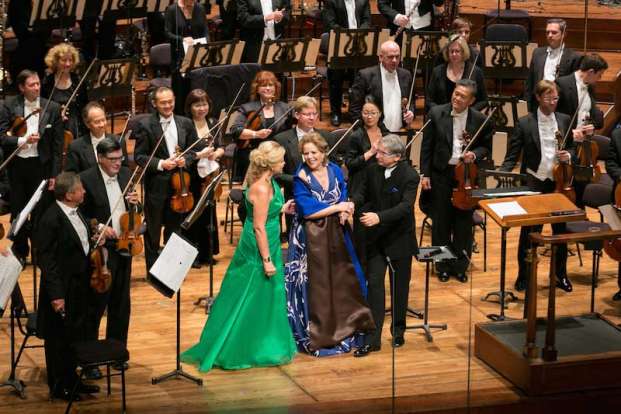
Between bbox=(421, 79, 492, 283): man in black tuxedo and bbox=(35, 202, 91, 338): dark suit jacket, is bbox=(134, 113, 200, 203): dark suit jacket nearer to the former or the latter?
bbox=(35, 202, 91, 338): dark suit jacket

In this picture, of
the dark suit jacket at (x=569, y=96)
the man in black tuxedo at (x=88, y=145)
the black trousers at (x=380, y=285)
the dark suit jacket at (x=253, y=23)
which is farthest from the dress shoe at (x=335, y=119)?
the black trousers at (x=380, y=285)

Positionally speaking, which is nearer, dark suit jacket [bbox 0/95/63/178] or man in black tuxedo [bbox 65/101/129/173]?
man in black tuxedo [bbox 65/101/129/173]

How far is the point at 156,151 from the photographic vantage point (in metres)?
7.41

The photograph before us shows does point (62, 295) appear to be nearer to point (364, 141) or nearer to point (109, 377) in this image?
point (109, 377)

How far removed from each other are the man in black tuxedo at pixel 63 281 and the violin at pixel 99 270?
4cm

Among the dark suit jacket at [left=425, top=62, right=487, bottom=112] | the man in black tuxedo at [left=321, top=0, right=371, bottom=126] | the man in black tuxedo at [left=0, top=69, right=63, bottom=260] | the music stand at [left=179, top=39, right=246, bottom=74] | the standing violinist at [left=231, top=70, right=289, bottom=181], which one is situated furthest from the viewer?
the man in black tuxedo at [left=321, top=0, right=371, bottom=126]

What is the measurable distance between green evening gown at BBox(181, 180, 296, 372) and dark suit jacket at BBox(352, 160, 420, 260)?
0.55m

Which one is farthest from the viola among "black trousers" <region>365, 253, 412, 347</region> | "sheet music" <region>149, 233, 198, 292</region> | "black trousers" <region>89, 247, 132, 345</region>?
"black trousers" <region>89, 247, 132, 345</region>

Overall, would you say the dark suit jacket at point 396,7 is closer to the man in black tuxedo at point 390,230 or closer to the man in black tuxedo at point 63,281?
the man in black tuxedo at point 390,230

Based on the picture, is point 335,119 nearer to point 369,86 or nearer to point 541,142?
point 369,86

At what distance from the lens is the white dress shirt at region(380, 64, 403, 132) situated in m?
8.46

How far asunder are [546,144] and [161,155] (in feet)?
7.76

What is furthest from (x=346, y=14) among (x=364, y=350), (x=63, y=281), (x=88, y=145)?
(x=63, y=281)

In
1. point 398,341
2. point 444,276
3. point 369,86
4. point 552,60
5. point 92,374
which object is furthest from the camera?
point 552,60
